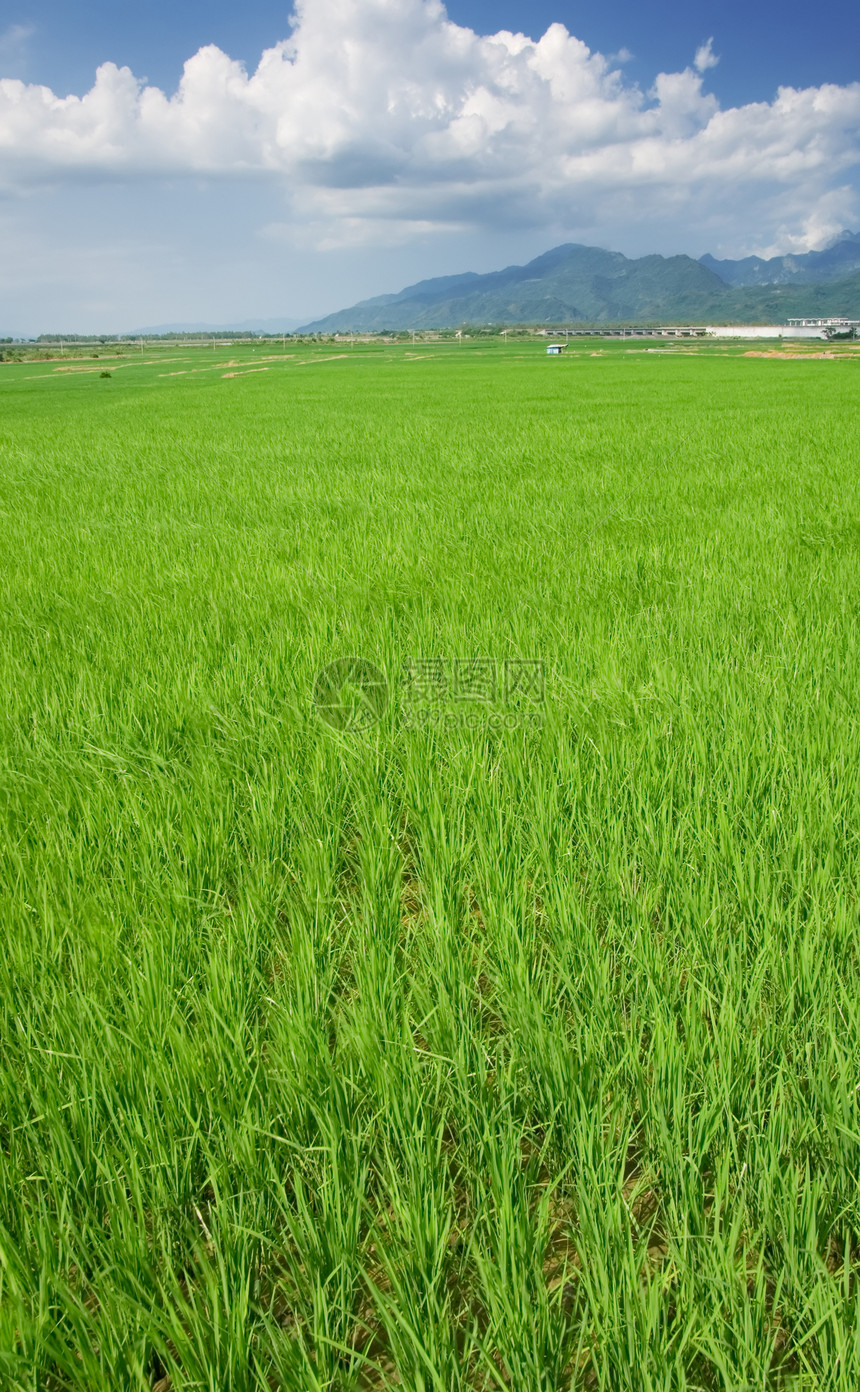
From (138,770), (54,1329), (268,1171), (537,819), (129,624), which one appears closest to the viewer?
(54,1329)

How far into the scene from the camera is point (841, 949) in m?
1.39

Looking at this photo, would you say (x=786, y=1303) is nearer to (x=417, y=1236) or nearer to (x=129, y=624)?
(x=417, y=1236)

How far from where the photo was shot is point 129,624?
11.2 feet

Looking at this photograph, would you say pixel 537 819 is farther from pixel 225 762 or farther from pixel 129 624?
pixel 129 624

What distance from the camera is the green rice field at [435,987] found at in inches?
34.5

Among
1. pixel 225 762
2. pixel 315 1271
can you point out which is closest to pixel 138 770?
pixel 225 762

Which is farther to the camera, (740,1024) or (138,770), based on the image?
(138,770)

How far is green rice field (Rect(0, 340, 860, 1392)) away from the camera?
34.5 inches

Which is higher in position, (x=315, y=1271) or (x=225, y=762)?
(x=225, y=762)

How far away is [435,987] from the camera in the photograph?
140 centimetres

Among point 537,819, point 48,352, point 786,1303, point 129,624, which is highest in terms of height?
point 48,352

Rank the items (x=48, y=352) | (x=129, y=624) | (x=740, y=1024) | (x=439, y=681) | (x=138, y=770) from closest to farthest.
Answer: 1. (x=740, y=1024)
2. (x=138, y=770)
3. (x=439, y=681)
4. (x=129, y=624)
5. (x=48, y=352)

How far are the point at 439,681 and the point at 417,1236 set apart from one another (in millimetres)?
1943

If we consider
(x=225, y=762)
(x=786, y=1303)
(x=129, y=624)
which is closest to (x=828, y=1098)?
(x=786, y=1303)
